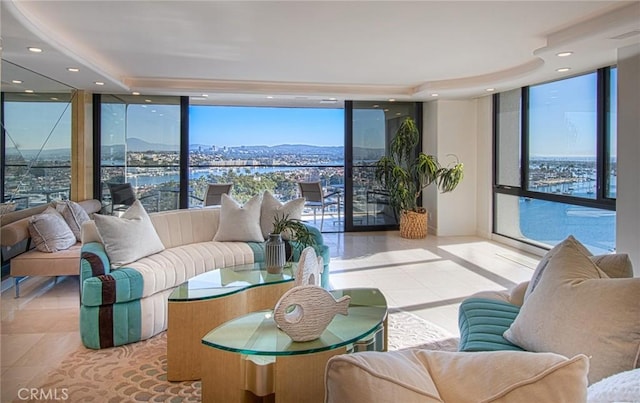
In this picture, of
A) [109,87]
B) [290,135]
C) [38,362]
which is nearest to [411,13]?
[38,362]

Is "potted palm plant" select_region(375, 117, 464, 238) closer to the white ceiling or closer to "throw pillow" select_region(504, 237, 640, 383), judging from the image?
the white ceiling

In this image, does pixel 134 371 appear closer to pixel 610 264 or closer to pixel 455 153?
pixel 610 264

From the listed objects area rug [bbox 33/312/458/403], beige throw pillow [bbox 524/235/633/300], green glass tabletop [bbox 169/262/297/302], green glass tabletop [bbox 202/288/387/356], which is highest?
beige throw pillow [bbox 524/235/633/300]

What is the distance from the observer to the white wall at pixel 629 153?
13.4ft

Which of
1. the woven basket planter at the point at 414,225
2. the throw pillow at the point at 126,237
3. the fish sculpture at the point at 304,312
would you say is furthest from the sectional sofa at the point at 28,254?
the woven basket planter at the point at 414,225

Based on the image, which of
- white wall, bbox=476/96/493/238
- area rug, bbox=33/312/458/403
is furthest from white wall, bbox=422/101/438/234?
area rug, bbox=33/312/458/403

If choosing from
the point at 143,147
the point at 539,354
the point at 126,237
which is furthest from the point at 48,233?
the point at 539,354

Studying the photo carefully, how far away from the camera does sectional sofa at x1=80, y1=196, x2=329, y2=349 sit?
331cm

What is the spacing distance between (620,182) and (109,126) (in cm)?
670

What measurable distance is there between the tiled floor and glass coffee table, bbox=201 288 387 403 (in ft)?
4.13

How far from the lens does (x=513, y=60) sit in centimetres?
532

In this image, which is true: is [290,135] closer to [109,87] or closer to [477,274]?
[109,87]

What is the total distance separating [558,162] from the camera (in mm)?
6066

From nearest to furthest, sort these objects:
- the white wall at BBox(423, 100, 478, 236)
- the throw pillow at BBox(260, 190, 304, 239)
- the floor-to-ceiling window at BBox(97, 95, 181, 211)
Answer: the throw pillow at BBox(260, 190, 304, 239) < the floor-to-ceiling window at BBox(97, 95, 181, 211) < the white wall at BBox(423, 100, 478, 236)
